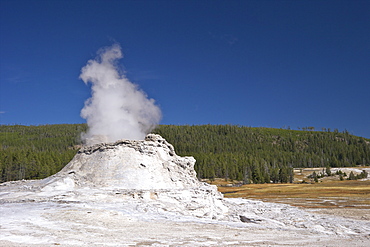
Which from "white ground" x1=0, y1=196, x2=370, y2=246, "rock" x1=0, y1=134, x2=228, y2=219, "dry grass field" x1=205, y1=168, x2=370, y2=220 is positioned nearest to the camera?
"white ground" x1=0, y1=196, x2=370, y2=246

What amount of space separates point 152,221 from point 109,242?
5.52 meters

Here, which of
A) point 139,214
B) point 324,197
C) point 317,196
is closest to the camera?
point 139,214

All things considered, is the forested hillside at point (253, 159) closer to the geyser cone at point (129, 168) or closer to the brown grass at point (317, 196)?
the brown grass at point (317, 196)

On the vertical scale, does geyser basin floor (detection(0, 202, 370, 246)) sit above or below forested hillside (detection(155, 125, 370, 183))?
below

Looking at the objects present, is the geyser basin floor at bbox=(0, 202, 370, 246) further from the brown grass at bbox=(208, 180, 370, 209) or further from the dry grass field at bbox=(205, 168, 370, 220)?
the brown grass at bbox=(208, 180, 370, 209)

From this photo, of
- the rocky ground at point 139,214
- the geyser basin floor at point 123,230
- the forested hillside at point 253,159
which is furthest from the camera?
the forested hillside at point 253,159

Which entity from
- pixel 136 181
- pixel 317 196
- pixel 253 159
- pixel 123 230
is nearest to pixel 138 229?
pixel 123 230

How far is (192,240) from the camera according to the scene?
1380 cm

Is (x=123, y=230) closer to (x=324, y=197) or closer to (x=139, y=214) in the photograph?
(x=139, y=214)

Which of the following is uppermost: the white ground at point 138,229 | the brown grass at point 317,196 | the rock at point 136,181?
the rock at point 136,181

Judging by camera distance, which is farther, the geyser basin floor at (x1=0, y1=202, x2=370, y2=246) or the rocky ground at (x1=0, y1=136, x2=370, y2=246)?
the rocky ground at (x1=0, y1=136, x2=370, y2=246)

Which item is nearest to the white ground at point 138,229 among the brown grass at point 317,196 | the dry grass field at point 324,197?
the dry grass field at point 324,197

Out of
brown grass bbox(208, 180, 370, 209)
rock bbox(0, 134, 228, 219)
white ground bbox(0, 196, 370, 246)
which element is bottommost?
brown grass bbox(208, 180, 370, 209)

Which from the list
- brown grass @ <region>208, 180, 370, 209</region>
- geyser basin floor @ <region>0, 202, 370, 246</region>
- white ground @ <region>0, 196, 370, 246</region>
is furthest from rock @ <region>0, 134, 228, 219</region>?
brown grass @ <region>208, 180, 370, 209</region>
